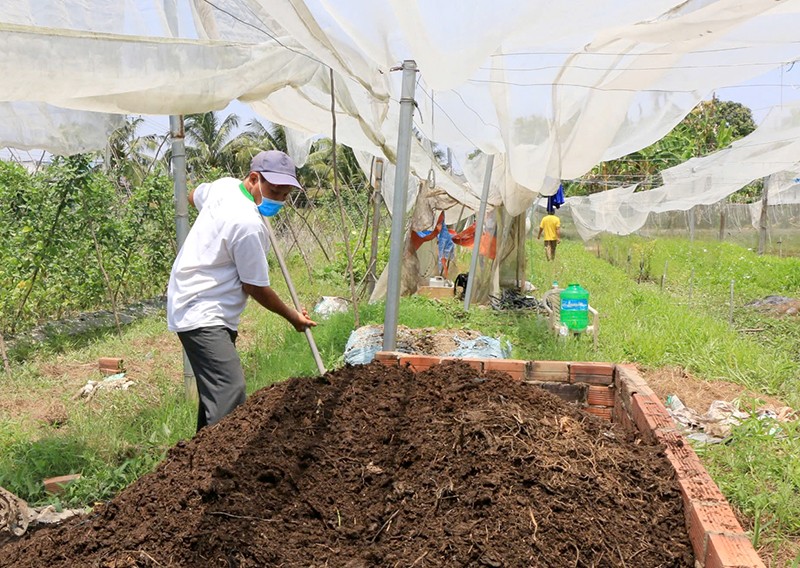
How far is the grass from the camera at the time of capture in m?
3.07

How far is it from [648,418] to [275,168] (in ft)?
6.67

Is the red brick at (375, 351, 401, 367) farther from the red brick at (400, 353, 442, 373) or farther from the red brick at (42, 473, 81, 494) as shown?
the red brick at (42, 473, 81, 494)

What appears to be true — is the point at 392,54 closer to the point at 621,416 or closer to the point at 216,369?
the point at 216,369

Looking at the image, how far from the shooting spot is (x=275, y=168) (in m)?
3.05

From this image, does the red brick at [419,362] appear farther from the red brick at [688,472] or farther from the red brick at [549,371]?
the red brick at [688,472]

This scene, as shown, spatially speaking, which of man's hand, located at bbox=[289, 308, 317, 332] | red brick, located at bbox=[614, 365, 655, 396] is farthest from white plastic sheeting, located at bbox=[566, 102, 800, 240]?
man's hand, located at bbox=[289, 308, 317, 332]

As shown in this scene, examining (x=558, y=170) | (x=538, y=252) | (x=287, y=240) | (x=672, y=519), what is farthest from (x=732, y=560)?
(x=538, y=252)

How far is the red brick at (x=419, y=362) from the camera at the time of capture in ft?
9.91

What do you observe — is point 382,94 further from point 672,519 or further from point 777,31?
point 672,519

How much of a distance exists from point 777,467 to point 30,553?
10.8ft

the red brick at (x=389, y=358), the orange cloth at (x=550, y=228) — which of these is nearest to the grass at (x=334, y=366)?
the red brick at (x=389, y=358)

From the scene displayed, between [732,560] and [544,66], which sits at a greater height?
[544,66]

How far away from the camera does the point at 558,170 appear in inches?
196

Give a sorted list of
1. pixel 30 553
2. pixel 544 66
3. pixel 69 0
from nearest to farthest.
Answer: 1. pixel 30 553
2. pixel 69 0
3. pixel 544 66
